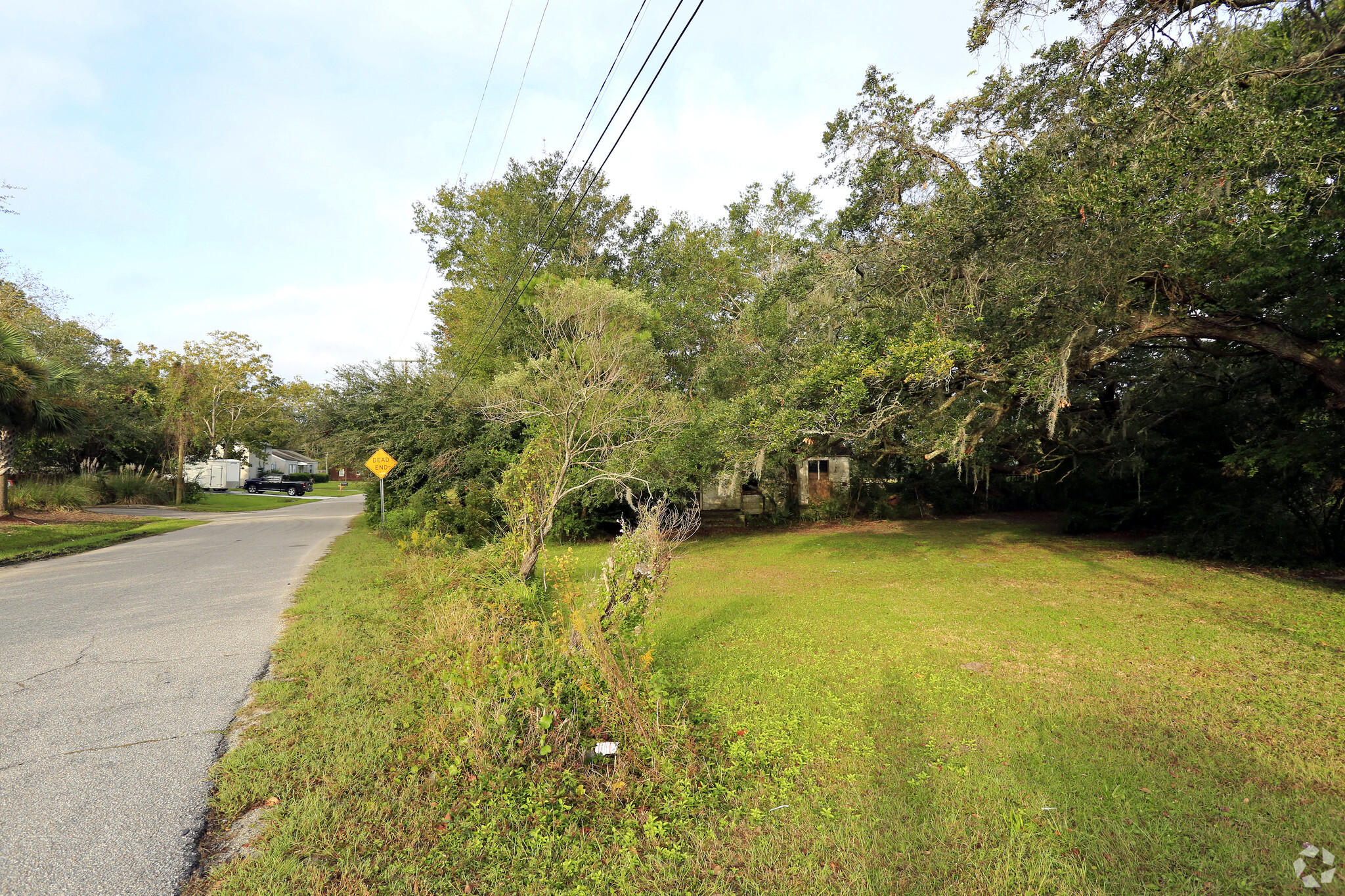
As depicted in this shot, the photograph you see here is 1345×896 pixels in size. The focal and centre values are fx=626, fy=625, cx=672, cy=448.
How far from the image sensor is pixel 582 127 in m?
7.14

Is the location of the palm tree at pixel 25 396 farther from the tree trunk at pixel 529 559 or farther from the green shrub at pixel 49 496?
the tree trunk at pixel 529 559

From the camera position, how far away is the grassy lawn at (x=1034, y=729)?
3.15 meters

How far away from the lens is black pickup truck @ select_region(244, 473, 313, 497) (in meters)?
47.2

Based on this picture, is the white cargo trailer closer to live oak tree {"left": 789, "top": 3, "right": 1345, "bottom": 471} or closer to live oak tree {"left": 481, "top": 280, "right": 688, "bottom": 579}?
live oak tree {"left": 481, "top": 280, "right": 688, "bottom": 579}

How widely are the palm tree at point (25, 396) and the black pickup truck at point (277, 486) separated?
27209 millimetres

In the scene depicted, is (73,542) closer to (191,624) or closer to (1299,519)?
(191,624)

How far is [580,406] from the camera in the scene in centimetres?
991

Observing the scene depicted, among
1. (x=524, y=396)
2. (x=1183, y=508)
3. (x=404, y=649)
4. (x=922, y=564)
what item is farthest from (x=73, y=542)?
(x=1183, y=508)

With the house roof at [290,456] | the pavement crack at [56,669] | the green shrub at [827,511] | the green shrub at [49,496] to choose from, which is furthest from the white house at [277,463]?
the pavement crack at [56,669]

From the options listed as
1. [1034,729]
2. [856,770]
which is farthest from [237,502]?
[1034,729]

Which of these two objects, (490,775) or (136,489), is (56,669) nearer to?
(490,775)

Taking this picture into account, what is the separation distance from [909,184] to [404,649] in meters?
10.2

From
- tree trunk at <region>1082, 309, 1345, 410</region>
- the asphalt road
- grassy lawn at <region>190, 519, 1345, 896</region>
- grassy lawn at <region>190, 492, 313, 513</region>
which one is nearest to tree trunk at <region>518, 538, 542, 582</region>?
grassy lawn at <region>190, 519, 1345, 896</region>

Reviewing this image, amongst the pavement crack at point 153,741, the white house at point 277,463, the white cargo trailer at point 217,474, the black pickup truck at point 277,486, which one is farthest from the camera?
the white house at point 277,463
